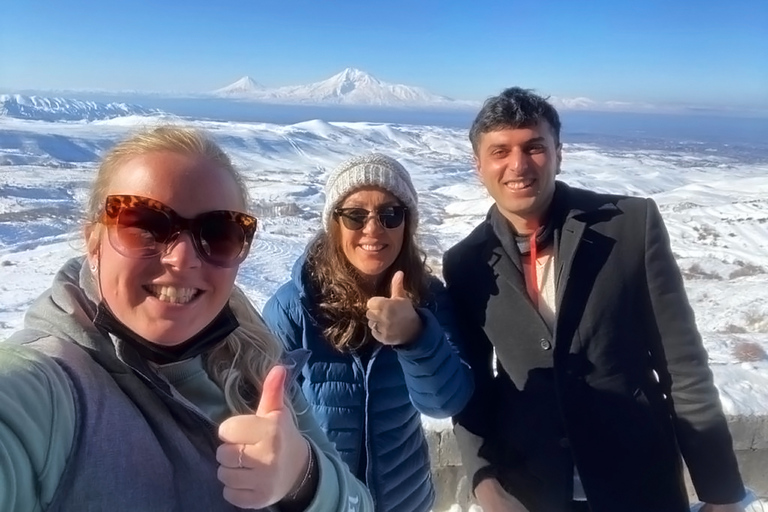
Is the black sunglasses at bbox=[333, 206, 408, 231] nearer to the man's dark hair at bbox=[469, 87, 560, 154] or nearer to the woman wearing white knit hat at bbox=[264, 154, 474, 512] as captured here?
the woman wearing white knit hat at bbox=[264, 154, 474, 512]

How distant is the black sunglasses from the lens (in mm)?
1749

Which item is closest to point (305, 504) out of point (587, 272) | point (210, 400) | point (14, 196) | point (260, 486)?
point (260, 486)

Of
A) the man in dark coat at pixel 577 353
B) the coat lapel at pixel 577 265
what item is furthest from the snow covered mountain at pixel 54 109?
the coat lapel at pixel 577 265

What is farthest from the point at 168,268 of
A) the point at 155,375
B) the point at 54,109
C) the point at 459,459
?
the point at 54,109

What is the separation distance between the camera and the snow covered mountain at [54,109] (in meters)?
63.1

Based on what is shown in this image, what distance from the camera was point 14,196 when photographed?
20.3 meters

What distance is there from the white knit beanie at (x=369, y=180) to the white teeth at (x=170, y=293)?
86 centimetres

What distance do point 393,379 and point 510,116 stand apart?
97 centimetres

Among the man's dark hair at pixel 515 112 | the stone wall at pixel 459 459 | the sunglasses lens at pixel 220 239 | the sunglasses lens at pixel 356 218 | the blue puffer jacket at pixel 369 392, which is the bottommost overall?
the stone wall at pixel 459 459

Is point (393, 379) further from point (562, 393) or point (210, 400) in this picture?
point (210, 400)

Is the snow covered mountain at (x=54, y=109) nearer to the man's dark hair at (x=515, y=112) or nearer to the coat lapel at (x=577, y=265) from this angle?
the man's dark hair at (x=515, y=112)

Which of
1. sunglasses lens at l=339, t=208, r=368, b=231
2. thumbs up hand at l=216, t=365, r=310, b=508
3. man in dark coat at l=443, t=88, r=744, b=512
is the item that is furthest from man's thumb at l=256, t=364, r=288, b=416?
man in dark coat at l=443, t=88, r=744, b=512

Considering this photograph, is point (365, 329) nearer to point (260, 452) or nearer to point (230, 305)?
point (230, 305)

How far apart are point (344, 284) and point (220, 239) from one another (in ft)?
2.51
